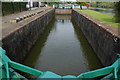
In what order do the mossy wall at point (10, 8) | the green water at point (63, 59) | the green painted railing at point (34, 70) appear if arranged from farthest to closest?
the mossy wall at point (10, 8) < the green water at point (63, 59) < the green painted railing at point (34, 70)

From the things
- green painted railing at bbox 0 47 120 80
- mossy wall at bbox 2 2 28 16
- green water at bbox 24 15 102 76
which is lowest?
green water at bbox 24 15 102 76

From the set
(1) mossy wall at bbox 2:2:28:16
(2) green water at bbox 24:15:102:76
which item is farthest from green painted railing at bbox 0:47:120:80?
(1) mossy wall at bbox 2:2:28:16

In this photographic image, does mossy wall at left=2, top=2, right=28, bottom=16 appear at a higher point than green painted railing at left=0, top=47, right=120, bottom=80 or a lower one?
higher

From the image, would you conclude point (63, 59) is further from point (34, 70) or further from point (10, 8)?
point (10, 8)

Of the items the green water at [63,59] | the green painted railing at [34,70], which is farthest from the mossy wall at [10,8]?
the green painted railing at [34,70]

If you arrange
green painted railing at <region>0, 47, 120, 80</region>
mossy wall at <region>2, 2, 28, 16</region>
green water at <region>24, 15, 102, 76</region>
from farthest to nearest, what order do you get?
mossy wall at <region>2, 2, 28, 16</region> < green water at <region>24, 15, 102, 76</region> < green painted railing at <region>0, 47, 120, 80</region>

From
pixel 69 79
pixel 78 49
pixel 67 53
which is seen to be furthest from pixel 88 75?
pixel 78 49

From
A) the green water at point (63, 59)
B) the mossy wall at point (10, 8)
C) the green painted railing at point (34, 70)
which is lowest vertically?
the green water at point (63, 59)

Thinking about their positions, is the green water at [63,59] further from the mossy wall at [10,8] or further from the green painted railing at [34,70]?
the mossy wall at [10,8]

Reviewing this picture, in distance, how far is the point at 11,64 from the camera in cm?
370

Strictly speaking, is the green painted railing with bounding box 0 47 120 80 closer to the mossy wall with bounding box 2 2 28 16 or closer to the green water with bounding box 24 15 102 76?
the green water with bounding box 24 15 102 76

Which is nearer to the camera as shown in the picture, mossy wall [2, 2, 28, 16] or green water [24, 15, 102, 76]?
green water [24, 15, 102, 76]

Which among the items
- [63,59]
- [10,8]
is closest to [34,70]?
[63,59]

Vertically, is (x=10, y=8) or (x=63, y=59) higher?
(x=10, y=8)
